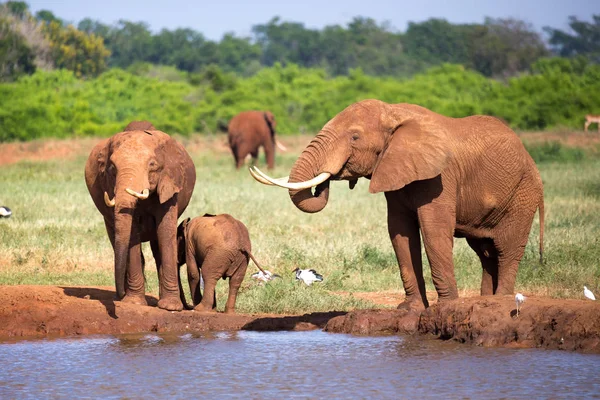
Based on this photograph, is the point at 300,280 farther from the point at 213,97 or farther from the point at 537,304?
the point at 213,97

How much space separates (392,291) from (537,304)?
3.81m

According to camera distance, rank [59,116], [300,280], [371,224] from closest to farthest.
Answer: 1. [300,280]
2. [371,224]
3. [59,116]

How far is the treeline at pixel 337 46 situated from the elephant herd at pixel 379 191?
55.3 meters

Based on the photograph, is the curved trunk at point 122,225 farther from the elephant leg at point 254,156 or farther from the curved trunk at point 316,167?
the elephant leg at point 254,156

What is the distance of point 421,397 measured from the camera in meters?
7.65

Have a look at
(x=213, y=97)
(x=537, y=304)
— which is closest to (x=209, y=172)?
(x=213, y=97)

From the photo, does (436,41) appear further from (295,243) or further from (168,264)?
(168,264)

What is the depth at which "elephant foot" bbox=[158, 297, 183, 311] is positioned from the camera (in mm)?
10656

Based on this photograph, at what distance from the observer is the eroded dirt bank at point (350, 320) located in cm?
880

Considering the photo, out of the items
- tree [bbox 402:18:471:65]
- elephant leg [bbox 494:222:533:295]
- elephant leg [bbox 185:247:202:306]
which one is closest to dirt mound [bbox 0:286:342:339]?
elephant leg [bbox 185:247:202:306]

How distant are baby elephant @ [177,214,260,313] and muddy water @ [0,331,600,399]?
48.3 inches

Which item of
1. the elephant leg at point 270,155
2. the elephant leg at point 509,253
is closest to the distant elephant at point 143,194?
the elephant leg at point 509,253

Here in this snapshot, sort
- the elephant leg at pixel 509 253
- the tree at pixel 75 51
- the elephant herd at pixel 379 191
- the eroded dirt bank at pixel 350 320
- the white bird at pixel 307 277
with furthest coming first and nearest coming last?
the tree at pixel 75 51, the white bird at pixel 307 277, the elephant leg at pixel 509 253, the elephant herd at pixel 379 191, the eroded dirt bank at pixel 350 320

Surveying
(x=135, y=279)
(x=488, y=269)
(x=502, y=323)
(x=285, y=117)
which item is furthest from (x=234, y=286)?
(x=285, y=117)
